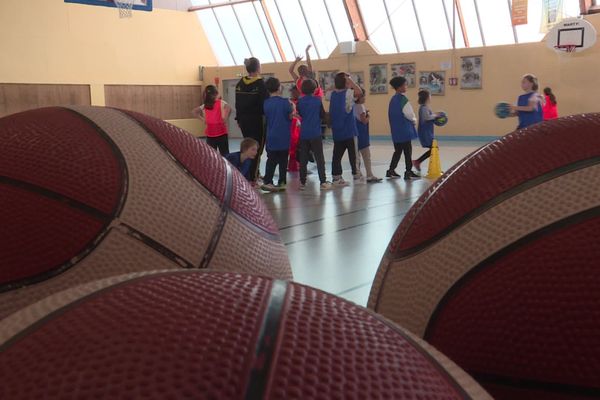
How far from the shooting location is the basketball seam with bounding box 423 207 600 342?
123 cm

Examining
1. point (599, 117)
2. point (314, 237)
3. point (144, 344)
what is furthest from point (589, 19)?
point (144, 344)

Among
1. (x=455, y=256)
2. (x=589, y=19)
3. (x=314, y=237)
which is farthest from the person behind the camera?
(x=589, y=19)

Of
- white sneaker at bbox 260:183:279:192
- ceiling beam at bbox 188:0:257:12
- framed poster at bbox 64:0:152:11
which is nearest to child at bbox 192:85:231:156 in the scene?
white sneaker at bbox 260:183:279:192

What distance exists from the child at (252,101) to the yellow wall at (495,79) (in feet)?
33.3

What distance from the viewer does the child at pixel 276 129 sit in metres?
8.45

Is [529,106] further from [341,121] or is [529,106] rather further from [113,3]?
[113,3]

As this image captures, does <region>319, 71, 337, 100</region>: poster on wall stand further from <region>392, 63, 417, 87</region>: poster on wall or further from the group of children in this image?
the group of children

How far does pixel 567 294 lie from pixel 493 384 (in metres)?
0.23

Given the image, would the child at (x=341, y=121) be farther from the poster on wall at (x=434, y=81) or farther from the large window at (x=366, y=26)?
the poster on wall at (x=434, y=81)

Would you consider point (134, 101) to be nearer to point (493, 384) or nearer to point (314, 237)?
point (314, 237)

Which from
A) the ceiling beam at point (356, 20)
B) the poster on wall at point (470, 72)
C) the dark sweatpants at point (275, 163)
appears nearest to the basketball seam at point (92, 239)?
the dark sweatpants at point (275, 163)

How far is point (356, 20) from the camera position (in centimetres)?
2039

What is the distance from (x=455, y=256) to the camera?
1369 mm

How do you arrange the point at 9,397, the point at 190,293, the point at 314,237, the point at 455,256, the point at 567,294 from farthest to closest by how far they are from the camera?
the point at 314,237 → the point at 455,256 → the point at 567,294 → the point at 190,293 → the point at 9,397
